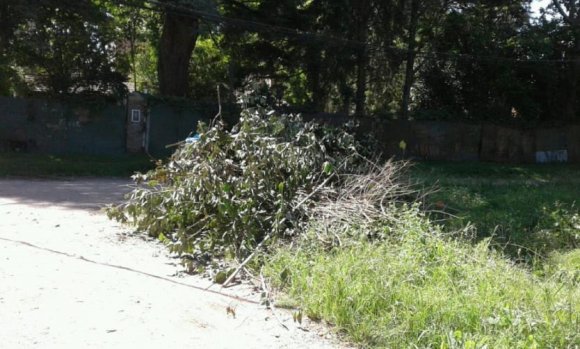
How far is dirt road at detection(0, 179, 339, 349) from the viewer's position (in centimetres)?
480

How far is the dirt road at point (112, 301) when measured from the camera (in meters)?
4.80

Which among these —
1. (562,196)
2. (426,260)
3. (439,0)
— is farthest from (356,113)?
(426,260)

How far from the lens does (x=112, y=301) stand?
5547 millimetres

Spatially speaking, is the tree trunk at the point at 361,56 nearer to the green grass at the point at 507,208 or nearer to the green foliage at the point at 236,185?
the green grass at the point at 507,208

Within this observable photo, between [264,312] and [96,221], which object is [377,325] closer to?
[264,312]

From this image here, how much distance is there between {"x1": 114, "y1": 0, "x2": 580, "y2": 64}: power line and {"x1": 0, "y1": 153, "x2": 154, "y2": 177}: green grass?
185 inches

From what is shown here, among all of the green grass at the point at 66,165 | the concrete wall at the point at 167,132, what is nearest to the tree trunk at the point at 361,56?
the concrete wall at the point at 167,132

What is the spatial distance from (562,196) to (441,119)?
13163 mm

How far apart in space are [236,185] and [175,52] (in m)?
15.1

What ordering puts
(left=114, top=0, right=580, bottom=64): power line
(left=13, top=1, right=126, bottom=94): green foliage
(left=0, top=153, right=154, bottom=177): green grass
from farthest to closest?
Result: (left=13, top=1, right=126, bottom=94): green foliage
(left=114, top=0, right=580, bottom=64): power line
(left=0, top=153, right=154, bottom=177): green grass

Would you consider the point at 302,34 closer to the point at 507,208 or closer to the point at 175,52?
the point at 175,52

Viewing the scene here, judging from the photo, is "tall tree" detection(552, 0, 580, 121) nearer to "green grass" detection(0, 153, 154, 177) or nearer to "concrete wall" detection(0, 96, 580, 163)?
"concrete wall" detection(0, 96, 580, 163)

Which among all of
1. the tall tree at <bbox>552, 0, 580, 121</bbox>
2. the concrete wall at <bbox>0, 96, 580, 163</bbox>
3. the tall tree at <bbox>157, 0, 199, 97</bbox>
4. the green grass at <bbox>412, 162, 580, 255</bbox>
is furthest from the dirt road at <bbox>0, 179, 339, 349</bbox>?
the tall tree at <bbox>552, 0, 580, 121</bbox>

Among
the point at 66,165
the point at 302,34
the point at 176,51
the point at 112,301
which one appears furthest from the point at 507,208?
the point at 176,51
